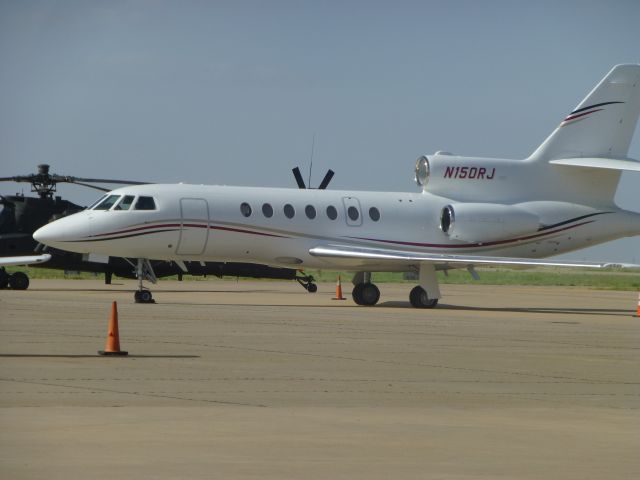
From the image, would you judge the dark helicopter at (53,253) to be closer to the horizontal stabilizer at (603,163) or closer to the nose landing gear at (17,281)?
the nose landing gear at (17,281)

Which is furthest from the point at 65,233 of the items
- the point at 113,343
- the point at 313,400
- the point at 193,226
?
the point at 313,400

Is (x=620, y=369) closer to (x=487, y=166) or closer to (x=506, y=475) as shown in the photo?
(x=506, y=475)

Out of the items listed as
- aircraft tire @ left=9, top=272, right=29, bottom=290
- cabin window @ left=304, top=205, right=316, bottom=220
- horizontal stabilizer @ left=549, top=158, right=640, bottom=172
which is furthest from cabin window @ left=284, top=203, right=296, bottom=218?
aircraft tire @ left=9, top=272, right=29, bottom=290

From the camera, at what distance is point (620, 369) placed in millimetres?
16953

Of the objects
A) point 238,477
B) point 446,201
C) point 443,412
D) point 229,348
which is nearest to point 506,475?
point 238,477

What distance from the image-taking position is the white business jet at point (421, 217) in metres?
31.7

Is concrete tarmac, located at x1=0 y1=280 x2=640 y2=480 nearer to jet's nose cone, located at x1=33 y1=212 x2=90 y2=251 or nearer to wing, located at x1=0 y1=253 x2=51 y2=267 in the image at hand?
jet's nose cone, located at x1=33 y1=212 x2=90 y2=251

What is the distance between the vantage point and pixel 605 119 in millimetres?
36344

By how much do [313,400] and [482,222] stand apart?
2291 centimetres

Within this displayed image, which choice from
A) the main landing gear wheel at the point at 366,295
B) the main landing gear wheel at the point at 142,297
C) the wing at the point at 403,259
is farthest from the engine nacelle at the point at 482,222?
the main landing gear wheel at the point at 142,297

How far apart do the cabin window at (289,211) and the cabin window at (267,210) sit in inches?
18.0

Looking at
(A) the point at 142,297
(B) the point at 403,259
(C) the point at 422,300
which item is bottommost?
(A) the point at 142,297

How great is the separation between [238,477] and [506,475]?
6.16 feet

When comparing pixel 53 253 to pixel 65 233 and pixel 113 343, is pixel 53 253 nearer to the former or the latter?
pixel 65 233
